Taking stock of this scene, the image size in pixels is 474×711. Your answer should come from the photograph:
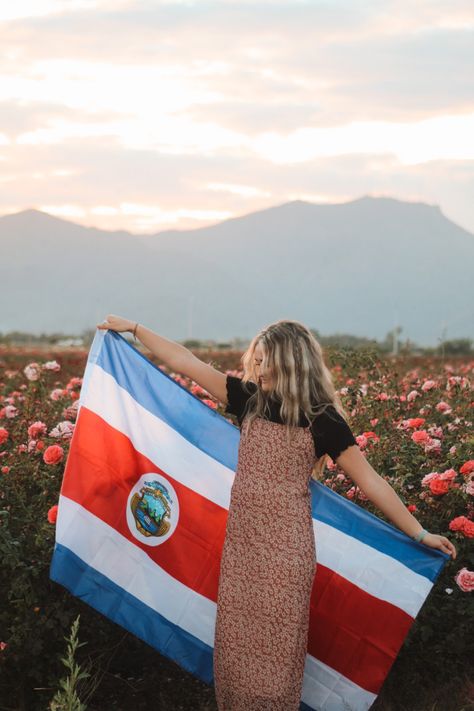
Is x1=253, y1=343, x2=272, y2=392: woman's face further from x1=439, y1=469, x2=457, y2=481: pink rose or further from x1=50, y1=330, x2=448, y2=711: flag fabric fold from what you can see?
x1=439, y1=469, x2=457, y2=481: pink rose

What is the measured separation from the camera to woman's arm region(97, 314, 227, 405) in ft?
13.0

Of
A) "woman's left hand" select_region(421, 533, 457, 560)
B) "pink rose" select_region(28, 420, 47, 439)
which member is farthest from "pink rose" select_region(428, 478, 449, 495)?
"pink rose" select_region(28, 420, 47, 439)

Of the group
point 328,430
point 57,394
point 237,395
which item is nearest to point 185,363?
point 237,395

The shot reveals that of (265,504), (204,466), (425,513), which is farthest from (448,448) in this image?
(265,504)

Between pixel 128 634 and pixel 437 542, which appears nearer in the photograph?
pixel 437 542

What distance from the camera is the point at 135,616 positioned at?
4.47 meters

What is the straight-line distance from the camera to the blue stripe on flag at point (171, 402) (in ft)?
14.3

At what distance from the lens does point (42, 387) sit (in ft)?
22.1

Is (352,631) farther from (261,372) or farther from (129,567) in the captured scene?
(261,372)

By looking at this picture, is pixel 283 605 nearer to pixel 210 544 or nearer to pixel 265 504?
pixel 265 504

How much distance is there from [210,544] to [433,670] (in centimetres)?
126

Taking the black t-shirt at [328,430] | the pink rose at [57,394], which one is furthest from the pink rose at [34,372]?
the black t-shirt at [328,430]

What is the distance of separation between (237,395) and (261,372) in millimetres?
274

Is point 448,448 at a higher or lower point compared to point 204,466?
higher
